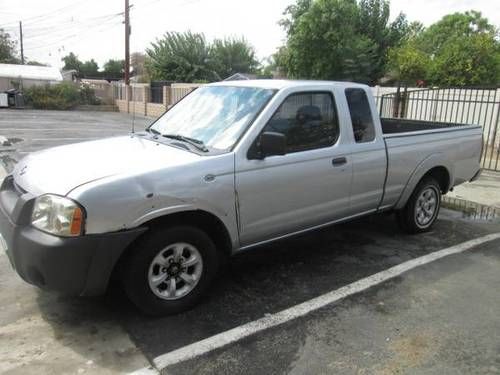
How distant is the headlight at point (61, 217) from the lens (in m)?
3.01

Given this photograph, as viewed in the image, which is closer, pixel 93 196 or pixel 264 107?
pixel 93 196

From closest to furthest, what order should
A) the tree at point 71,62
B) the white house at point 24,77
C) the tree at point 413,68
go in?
the tree at point 413,68, the white house at point 24,77, the tree at point 71,62

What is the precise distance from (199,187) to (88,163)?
87 centimetres

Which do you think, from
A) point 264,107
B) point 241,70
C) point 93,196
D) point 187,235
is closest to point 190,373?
point 187,235

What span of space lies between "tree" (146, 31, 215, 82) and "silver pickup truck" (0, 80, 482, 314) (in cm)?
3280

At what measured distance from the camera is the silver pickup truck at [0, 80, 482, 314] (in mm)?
3102

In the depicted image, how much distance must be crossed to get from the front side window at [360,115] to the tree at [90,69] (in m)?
100

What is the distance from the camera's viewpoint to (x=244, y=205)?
380 centimetres

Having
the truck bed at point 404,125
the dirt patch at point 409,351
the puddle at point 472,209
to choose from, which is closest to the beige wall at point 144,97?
the truck bed at point 404,125

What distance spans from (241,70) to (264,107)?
3848 centimetres

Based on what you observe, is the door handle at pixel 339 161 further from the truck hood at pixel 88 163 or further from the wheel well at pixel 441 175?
the wheel well at pixel 441 175

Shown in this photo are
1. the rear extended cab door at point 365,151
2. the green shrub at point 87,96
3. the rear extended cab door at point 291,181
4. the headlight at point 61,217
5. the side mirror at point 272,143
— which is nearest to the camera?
the headlight at point 61,217

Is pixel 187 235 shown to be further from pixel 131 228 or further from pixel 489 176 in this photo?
pixel 489 176

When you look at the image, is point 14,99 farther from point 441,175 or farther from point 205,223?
point 205,223
